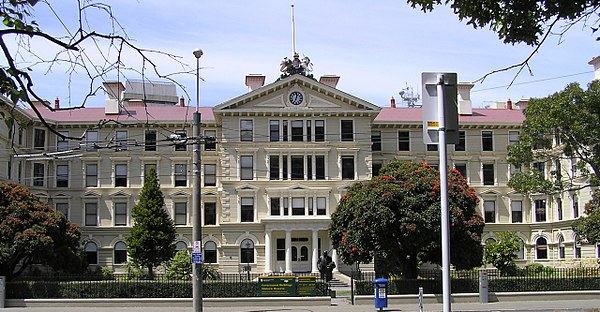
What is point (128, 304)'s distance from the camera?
3509 centimetres

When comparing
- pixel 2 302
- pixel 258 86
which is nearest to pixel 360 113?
pixel 258 86

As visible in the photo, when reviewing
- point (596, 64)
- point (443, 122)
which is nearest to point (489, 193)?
point (596, 64)

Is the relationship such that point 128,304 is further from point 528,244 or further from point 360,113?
point 528,244

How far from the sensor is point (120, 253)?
63188mm

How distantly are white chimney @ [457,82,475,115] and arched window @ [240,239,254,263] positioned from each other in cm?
2106

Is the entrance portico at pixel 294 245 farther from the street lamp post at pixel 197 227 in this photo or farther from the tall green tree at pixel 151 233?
the street lamp post at pixel 197 227

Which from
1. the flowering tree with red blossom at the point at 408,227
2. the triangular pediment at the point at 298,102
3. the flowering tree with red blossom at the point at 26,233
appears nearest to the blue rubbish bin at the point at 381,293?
the flowering tree with red blossom at the point at 408,227

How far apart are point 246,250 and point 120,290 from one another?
25515 millimetres

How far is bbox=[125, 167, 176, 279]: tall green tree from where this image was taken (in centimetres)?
5450

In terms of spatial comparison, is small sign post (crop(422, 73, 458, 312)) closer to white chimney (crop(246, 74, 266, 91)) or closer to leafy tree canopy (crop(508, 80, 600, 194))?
leafy tree canopy (crop(508, 80, 600, 194))

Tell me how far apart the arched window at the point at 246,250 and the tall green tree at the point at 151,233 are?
246 inches

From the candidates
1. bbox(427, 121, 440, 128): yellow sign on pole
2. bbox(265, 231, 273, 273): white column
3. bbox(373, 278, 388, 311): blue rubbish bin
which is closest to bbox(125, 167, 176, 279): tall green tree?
bbox(265, 231, 273, 273): white column

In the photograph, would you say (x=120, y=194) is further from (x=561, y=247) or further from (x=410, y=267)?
(x=561, y=247)

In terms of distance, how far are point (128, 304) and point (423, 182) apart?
→ 1552cm
